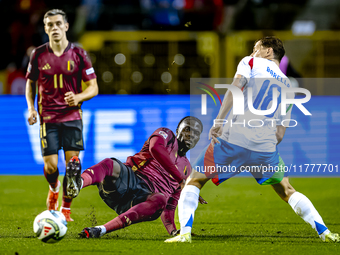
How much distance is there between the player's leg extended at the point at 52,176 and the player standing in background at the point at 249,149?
162 cm

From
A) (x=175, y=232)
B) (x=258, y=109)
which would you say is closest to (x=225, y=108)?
(x=258, y=109)

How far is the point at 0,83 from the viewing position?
9.40 meters

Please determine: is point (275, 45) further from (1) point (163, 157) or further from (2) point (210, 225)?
(2) point (210, 225)

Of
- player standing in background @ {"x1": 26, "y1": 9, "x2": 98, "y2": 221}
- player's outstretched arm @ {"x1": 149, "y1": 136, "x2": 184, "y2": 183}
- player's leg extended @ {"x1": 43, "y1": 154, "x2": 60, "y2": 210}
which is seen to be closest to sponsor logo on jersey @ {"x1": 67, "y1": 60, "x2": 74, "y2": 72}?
player standing in background @ {"x1": 26, "y1": 9, "x2": 98, "y2": 221}

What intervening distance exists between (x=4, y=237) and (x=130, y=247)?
3.63 feet

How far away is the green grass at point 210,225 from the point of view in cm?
370

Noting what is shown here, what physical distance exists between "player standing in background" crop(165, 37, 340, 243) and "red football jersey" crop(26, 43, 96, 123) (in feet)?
5.39

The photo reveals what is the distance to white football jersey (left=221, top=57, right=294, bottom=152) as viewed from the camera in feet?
13.1

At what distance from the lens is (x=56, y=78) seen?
4.89 m

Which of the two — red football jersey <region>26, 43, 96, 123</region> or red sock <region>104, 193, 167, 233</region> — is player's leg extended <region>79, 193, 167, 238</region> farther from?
red football jersey <region>26, 43, 96, 123</region>

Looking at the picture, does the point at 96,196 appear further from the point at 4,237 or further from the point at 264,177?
the point at 264,177

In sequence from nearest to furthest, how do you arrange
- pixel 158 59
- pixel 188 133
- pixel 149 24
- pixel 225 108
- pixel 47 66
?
pixel 225 108 < pixel 188 133 < pixel 47 66 < pixel 158 59 < pixel 149 24

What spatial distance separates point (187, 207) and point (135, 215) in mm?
502

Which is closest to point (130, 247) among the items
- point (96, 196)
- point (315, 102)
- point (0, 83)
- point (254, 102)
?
point (254, 102)
